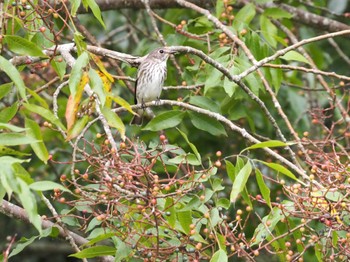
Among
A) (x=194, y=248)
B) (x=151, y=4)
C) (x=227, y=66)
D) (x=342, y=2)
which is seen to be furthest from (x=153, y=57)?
(x=194, y=248)

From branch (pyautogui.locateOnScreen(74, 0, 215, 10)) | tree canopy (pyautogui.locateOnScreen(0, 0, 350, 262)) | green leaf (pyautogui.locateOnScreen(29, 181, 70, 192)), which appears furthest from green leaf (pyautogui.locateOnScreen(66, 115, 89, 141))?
branch (pyautogui.locateOnScreen(74, 0, 215, 10))

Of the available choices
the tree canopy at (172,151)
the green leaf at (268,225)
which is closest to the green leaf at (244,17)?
the tree canopy at (172,151)

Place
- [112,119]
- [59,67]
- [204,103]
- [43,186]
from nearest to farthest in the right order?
[43,186], [112,119], [59,67], [204,103]

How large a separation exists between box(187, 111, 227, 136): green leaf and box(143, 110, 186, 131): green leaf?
16cm

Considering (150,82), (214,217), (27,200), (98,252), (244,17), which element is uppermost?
(27,200)

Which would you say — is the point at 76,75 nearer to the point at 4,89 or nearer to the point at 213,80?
the point at 4,89

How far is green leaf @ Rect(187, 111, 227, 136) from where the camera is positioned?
19.3 feet

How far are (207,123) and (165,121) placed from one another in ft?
1.06

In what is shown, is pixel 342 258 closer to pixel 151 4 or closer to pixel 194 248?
pixel 194 248

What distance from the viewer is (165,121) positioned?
5.74 metres

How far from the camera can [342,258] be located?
14.5 ft

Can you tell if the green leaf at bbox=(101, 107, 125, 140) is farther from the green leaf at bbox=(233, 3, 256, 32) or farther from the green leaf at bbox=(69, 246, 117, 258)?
the green leaf at bbox=(233, 3, 256, 32)

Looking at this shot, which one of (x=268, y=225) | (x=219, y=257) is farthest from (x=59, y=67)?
(x=219, y=257)

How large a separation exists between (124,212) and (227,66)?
1725 millimetres
